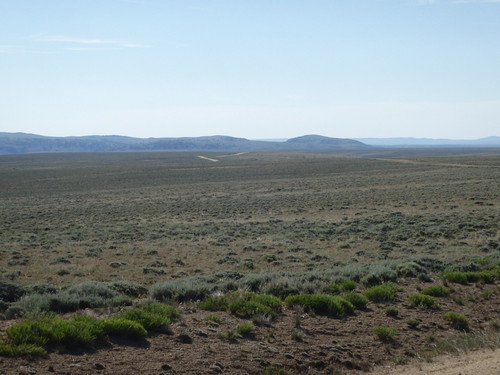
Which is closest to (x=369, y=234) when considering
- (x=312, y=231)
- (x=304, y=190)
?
(x=312, y=231)

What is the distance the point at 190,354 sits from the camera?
21.5 ft

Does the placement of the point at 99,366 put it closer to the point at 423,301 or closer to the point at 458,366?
the point at 458,366

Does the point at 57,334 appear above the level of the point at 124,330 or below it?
above

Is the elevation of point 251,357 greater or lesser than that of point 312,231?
greater

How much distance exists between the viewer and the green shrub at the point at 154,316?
730cm

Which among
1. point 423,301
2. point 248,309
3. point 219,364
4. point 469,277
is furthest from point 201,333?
point 469,277

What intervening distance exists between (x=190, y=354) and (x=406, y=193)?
37.8 meters

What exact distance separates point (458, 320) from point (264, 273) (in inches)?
201

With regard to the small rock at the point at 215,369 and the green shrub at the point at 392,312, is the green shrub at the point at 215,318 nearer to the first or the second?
the small rock at the point at 215,369

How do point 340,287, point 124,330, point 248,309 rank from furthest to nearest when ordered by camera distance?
point 340,287 < point 248,309 < point 124,330

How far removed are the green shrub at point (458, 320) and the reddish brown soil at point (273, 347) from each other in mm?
103

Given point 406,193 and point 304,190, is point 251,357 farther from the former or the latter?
point 304,190

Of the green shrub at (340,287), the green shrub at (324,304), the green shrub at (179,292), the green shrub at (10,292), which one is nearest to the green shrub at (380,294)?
the green shrub at (340,287)

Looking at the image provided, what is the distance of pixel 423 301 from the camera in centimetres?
925
